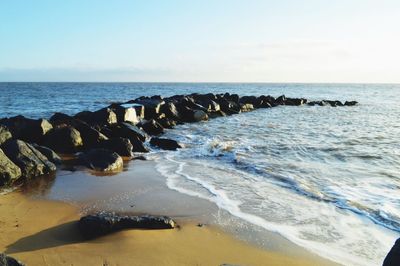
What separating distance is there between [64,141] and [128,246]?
806 centimetres

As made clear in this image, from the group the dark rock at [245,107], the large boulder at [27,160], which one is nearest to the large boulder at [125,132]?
the large boulder at [27,160]

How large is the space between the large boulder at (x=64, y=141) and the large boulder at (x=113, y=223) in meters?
7.12

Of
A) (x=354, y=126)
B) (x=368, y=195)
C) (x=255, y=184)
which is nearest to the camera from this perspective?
(x=368, y=195)

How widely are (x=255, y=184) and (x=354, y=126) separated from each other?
14291mm

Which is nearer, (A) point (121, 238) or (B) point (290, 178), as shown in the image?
(A) point (121, 238)

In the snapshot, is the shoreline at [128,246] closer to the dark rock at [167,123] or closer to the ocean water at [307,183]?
the ocean water at [307,183]

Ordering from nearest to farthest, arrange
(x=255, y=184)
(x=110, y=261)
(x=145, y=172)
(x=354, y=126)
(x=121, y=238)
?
(x=110, y=261) → (x=121, y=238) → (x=255, y=184) → (x=145, y=172) → (x=354, y=126)

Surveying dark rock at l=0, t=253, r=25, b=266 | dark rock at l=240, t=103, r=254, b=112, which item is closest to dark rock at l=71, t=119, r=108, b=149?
dark rock at l=0, t=253, r=25, b=266

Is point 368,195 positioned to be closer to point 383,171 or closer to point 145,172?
point 383,171

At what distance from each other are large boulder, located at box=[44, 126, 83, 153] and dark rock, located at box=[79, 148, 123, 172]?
2011mm

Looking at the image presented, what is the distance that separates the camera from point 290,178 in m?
9.78

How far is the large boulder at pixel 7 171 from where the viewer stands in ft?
27.7

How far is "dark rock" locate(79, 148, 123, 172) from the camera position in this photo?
1039 centimetres

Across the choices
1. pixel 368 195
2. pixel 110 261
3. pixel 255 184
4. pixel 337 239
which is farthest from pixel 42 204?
pixel 368 195
